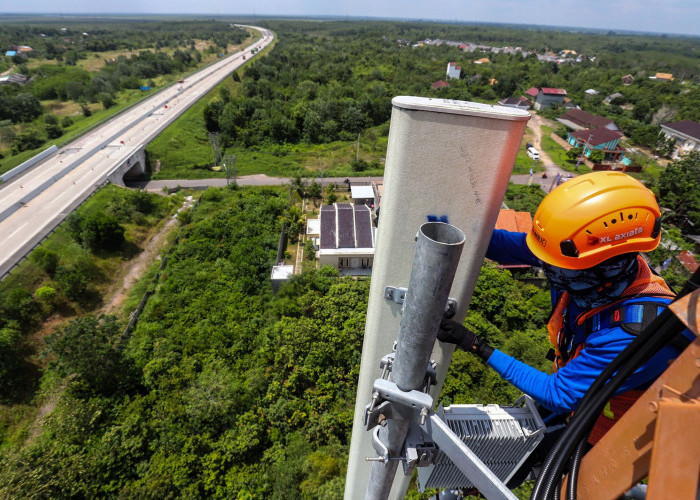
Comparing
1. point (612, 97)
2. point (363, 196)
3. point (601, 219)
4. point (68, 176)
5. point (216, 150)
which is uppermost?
point (601, 219)

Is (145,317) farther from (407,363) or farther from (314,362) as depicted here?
(407,363)

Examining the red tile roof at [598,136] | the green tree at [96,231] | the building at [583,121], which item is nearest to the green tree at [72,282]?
the green tree at [96,231]

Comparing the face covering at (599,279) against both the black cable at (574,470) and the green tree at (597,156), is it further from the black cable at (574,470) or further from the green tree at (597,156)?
the green tree at (597,156)

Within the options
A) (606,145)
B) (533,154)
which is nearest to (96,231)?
(533,154)

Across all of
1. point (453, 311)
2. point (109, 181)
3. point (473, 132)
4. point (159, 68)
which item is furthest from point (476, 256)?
point (159, 68)

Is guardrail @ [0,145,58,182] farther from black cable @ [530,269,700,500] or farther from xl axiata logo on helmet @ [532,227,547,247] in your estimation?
black cable @ [530,269,700,500]

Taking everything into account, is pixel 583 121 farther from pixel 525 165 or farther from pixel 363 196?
pixel 363 196
